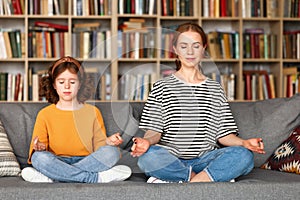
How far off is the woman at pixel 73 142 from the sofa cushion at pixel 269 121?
0.73 metres

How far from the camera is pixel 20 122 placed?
8.29 ft

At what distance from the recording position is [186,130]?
207cm

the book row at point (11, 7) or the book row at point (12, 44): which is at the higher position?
the book row at point (11, 7)

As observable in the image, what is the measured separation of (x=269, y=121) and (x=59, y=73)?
39.1 inches

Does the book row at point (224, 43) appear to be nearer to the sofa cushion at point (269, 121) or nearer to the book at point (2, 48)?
the book at point (2, 48)

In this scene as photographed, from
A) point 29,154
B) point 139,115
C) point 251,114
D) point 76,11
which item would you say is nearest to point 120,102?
point 139,115

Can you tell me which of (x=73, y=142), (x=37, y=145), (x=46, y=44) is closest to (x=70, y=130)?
(x=73, y=142)

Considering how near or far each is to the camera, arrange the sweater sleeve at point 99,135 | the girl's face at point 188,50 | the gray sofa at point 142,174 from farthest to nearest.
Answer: the sweater sleeve at point 99,135
the girl's face at point 188,50
the gray sofa at point 142,174

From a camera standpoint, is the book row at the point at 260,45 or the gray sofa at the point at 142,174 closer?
the gray sofa at the point at 142,174

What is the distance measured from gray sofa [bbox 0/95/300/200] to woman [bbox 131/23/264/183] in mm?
65

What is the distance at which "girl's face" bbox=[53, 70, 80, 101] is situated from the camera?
223cm

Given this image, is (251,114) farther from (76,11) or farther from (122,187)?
(76,11)

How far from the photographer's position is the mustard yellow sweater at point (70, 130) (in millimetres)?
2166

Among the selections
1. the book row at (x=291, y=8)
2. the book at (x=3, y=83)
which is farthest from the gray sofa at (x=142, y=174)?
the book row at (x=291, y=8)
